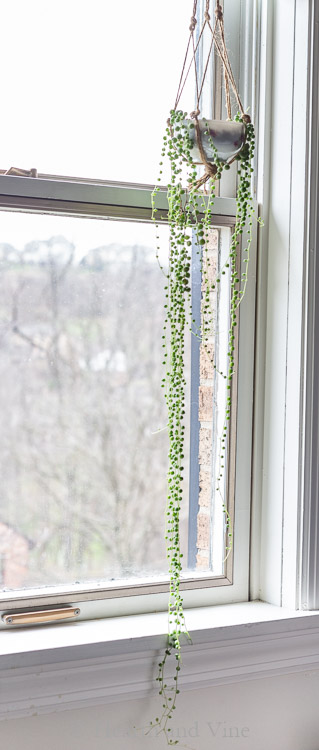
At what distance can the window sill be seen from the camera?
1296 millimetres

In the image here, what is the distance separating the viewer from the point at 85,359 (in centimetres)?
148

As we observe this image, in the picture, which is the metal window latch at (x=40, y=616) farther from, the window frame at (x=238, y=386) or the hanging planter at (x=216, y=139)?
the hanging planter at (x=216, y=139)

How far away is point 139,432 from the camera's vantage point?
154 cm

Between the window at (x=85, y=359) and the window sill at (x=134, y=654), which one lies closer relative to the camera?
the window sill at (x=134, y=654)

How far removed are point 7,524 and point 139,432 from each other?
12.3 inches

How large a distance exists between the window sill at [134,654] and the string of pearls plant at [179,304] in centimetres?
4

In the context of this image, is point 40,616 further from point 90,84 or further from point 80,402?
point 90,84

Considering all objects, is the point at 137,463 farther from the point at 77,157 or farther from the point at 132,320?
the point at 77,157

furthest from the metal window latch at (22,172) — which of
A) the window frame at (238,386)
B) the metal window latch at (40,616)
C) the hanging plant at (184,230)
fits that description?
the metal window latch at (40,616)

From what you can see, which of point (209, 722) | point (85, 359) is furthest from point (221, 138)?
point (209, 722)

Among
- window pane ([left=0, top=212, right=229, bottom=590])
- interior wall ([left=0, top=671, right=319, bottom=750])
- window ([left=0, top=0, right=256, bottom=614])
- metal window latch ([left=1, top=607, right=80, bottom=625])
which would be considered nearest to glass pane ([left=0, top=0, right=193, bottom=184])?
window ([left=0, top=0, right=256, bottom=614])

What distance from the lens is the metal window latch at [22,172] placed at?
54.4 inches

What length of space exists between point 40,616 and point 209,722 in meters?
0.39

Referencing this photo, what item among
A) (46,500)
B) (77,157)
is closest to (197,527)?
(46,500)
